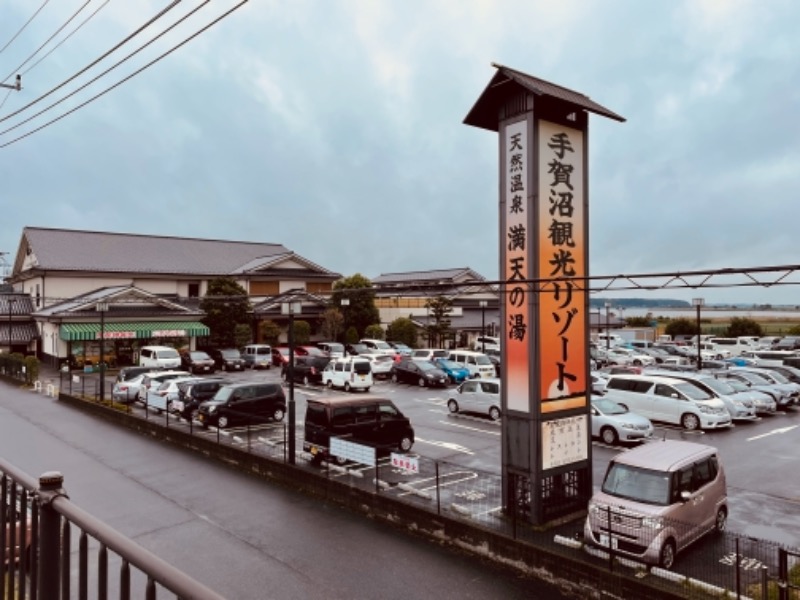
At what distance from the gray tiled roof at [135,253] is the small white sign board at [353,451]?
42.7 meters

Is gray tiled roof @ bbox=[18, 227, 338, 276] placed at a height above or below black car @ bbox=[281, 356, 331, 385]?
above

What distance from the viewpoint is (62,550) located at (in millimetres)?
3113

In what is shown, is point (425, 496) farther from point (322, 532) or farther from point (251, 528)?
point (251, 528)

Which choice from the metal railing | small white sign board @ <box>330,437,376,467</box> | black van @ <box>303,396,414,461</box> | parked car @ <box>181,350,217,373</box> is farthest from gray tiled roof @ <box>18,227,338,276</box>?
the metal railing

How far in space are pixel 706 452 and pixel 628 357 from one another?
36214 mm

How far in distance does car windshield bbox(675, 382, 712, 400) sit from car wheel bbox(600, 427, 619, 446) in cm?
462

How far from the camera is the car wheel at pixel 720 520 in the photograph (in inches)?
459

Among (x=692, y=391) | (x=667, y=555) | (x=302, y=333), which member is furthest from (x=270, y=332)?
(x=667, y=555)

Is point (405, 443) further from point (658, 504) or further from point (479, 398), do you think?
point (658, 504)

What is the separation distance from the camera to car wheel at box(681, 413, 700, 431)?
22.0 meters

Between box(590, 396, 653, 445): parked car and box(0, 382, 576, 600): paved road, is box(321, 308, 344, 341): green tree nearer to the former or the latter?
box(0, 382, 576, 600): paved road

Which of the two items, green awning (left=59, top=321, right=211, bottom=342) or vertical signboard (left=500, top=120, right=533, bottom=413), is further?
green awning (left=59, top=321, right=211, bottom=342)

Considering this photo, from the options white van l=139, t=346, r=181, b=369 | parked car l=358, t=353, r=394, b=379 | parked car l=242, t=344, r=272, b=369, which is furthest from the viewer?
parked car l=242, t=344, r=272, b=369

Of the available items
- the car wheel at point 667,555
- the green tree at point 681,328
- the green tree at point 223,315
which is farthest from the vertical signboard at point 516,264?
the green tree at point 681,328
